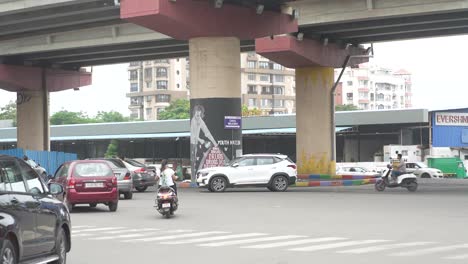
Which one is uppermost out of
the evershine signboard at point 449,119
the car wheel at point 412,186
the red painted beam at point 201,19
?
the red painted beam at point 201,19

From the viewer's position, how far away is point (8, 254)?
7641 mm

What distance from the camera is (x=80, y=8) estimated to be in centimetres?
3291

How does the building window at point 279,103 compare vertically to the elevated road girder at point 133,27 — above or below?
below

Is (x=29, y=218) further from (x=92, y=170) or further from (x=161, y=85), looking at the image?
(x=161, y=85)

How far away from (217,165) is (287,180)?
3830 millimetres

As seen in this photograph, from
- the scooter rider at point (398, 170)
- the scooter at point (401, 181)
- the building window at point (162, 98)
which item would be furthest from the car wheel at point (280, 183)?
the building window at point (162, 98)

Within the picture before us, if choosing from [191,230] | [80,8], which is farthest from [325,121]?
[191,230]

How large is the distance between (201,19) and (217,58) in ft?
→ 6.67

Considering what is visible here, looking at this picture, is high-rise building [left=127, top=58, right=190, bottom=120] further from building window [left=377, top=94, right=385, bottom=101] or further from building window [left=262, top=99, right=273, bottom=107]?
building window [left=377, top=94, right=385, bottom=101]

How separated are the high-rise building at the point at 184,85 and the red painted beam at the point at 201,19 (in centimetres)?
9800

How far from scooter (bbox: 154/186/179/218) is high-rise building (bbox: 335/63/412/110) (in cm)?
14195

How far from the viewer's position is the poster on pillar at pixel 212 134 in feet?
105

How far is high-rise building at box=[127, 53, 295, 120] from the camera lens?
13575 cm

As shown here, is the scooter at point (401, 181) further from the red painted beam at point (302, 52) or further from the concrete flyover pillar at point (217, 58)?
the red painted beam at point (302, 52)
